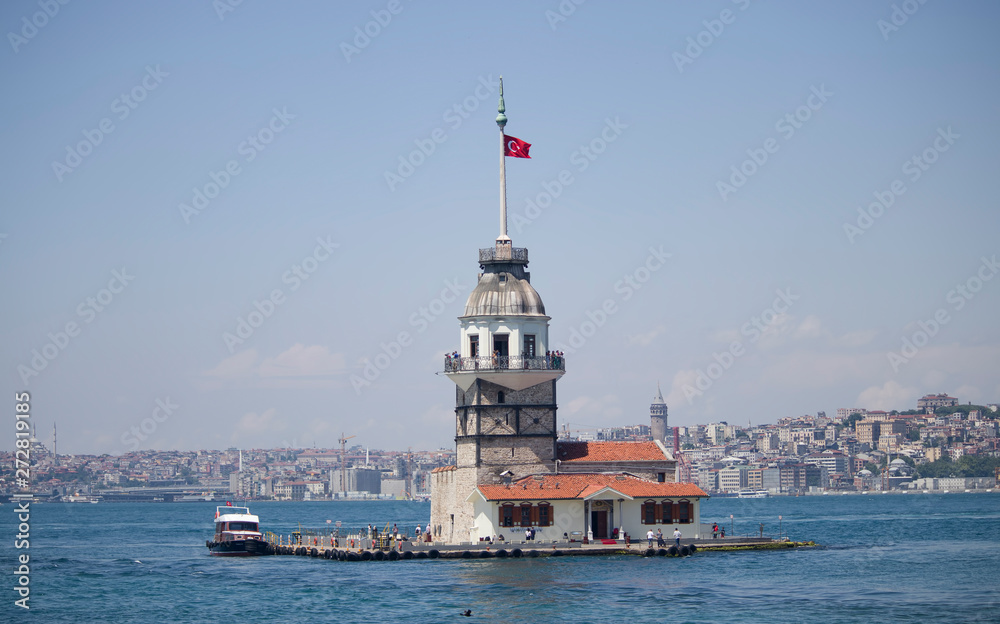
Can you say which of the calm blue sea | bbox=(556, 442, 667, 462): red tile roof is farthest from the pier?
bbox=(556, 442, 667, 462): red tile roof

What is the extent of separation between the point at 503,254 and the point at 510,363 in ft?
17.2

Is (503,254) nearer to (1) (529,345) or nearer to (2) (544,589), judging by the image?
(1) (529,345)

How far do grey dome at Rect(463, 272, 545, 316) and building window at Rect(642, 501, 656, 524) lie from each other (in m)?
9.86

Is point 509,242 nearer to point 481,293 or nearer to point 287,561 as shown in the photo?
point 481,293

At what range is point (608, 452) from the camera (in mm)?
67312

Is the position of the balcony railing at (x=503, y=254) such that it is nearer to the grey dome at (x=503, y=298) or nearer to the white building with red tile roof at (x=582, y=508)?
the grey dome at (x=503, y=298)

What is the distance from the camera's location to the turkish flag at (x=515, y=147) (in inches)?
2633

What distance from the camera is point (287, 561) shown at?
66.1 meters

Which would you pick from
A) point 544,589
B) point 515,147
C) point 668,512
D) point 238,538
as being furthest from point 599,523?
point 238,538

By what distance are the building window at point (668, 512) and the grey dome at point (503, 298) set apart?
1028 cm

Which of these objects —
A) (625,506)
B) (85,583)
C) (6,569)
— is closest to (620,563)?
(625,506)

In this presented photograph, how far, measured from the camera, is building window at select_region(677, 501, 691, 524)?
212ft

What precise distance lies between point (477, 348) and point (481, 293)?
2.55 m

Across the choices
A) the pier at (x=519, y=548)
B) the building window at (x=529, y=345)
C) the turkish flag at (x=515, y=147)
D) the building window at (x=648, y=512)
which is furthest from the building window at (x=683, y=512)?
the turkish flag at (x=515, y=147)
